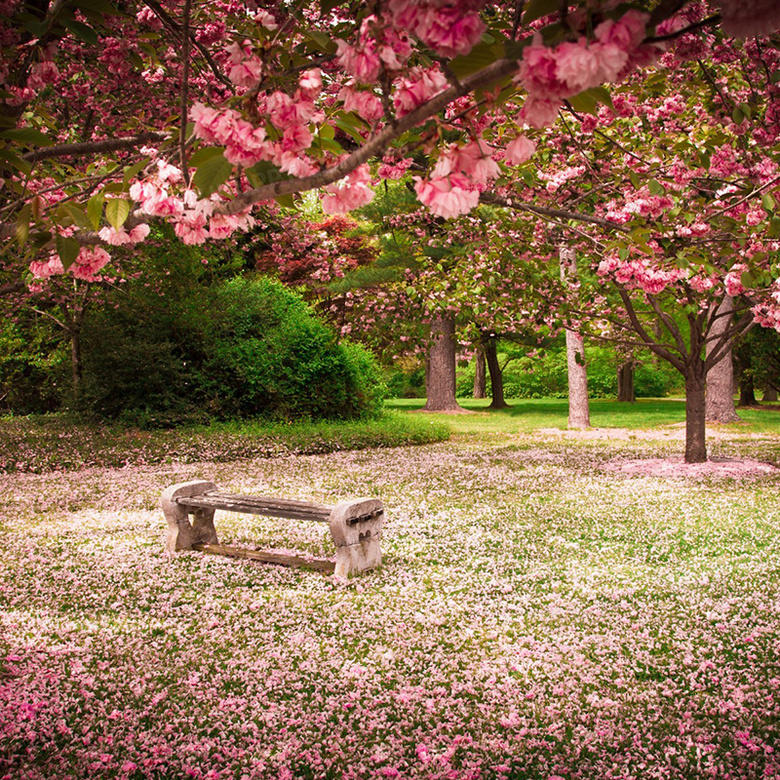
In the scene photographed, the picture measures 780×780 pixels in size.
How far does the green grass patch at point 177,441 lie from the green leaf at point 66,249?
10.8 metres

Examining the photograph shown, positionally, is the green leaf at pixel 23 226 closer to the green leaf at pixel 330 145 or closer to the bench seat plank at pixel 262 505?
the green leaf at pixel 330 145

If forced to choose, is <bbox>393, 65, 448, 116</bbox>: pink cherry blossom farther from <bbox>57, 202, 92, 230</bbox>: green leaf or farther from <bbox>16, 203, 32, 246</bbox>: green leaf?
<bbox>16, 203, 32, 246</bbox>: green leaf

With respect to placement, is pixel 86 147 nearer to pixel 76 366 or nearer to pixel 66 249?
pixel 66 249

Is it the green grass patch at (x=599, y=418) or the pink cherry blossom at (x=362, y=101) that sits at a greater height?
the pink cherry blossom at (x=362, y=101)

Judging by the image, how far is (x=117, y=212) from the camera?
2205mm

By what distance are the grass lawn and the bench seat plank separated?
0.50 metres

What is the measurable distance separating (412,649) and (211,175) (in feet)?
10.4

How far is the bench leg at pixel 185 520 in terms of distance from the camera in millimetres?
6371

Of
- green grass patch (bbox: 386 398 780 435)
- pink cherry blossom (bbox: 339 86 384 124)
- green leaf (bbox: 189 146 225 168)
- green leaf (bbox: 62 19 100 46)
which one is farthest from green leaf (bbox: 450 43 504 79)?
green grass patch (bbox: 386 398 780 435)

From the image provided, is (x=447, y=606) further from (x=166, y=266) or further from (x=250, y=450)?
(x=166, y=266)

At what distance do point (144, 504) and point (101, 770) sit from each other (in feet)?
20.5

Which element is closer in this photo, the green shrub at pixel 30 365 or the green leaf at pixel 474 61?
the green leaf at pixel 474 61

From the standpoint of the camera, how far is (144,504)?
29.0 feet

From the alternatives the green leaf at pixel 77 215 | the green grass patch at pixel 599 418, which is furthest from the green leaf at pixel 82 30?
the green grass patch at pixel 599 418
